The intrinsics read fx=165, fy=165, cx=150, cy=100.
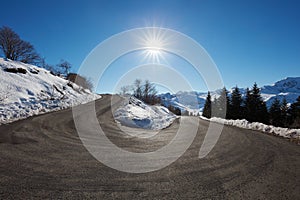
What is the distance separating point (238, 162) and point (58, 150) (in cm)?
491

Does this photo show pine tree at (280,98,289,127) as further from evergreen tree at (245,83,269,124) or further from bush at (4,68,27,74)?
bush at (4,68,27,74)

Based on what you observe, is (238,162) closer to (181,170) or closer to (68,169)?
(181,170)

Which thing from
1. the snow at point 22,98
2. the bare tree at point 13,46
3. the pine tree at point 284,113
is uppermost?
the bare tree at point 13,46

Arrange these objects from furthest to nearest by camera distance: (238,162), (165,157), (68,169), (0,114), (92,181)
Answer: (0,114) < (165,157) < (238,162) < (68,169) < (92,181)

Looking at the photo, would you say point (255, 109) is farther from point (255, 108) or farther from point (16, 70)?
point (16, 70)

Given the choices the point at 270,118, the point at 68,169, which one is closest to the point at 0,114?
the point at 68,169

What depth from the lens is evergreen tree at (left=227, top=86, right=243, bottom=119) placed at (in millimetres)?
32594

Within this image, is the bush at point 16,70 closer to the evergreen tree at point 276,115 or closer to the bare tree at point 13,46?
the bare tree at point 13,46

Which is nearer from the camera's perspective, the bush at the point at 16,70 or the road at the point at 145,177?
the road at the point at 145,177

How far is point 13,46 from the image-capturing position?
3341 centimetres

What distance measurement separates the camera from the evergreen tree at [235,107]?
32.6 meters

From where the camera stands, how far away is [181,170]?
12.1ft

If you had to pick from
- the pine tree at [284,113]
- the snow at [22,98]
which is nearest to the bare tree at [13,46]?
the snow at [22,98]

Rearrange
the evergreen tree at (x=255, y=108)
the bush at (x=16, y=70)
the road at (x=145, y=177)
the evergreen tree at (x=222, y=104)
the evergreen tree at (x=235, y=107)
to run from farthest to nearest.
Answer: the evergreen tree at (x=222, y=104)
the evergreen tree at (x=235, y=107)
the evergreen tree at (x=255, y=108)
the bush at (x=16, y=70)
the road at (x=145, y=177)
